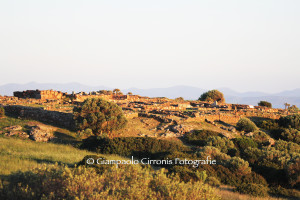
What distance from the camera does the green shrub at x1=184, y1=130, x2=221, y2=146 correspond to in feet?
72.3

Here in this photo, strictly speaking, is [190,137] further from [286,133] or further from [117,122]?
[286,133]

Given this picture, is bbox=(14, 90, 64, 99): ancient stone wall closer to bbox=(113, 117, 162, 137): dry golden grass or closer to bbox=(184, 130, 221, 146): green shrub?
bbox=(113, 117, 162, 137): dry golden grass

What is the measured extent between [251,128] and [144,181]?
20686mm

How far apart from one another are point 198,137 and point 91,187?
1566cm

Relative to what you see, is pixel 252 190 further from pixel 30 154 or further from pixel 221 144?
pixel 30 154

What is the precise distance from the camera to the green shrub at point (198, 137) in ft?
72.3

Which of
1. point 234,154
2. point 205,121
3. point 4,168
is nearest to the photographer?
point 4,168

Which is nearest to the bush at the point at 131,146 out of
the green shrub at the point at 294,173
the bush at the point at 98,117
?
the bush at the point at 98,117

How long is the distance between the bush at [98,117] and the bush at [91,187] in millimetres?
11921

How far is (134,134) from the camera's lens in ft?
74.1

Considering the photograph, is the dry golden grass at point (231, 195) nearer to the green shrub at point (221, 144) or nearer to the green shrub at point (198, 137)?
the green shrub at point (221, 144)

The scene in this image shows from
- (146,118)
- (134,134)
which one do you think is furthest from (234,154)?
(146,118)

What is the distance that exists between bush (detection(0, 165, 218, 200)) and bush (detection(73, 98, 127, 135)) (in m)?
11.9

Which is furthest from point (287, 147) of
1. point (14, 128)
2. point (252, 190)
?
point (14, 128)
